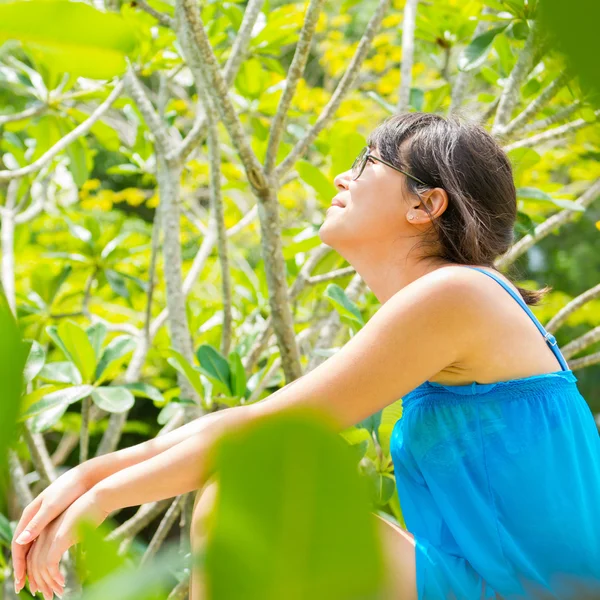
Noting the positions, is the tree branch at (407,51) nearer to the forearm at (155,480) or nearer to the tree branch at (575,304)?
the tree branch at (575,304)

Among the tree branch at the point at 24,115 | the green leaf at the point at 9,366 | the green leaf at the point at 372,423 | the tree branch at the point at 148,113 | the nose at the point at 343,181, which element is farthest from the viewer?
the tree branch at the point at 24,115

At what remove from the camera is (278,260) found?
160 cm

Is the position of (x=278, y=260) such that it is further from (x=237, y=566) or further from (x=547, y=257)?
(x=547, y=257)

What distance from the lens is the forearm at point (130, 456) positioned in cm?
117

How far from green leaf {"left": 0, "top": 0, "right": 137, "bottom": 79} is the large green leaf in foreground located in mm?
121

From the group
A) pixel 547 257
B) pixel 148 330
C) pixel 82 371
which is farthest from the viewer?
pixel 547 257

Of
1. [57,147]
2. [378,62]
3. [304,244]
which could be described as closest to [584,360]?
[304,244]

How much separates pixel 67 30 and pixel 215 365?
147cm

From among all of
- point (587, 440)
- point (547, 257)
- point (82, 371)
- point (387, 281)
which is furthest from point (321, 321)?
point (547, 257)

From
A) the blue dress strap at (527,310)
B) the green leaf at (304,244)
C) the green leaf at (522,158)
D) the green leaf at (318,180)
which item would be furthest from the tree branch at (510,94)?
the blue dress strap at (527,310)

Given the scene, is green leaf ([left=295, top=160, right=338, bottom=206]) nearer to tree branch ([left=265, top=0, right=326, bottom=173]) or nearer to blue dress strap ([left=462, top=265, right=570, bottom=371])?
tree branch ([left=265, top=0, right=326, bottom=173])

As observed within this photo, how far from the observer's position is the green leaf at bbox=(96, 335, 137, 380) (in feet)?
5.79

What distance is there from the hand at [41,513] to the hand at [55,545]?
13 mm

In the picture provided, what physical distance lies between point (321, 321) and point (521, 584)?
135 centimetres
